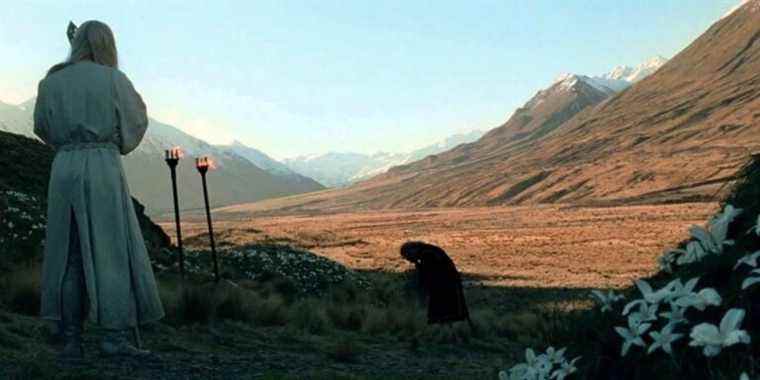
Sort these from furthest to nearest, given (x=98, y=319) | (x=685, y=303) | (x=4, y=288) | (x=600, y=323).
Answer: (x=4, y=288) < (x=98, y=319) < (x=600, y=323) < (x=685, y=303)

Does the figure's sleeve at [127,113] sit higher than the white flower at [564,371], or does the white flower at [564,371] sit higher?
the figure's sleeve at [127,113]

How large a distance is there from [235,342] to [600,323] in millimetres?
6985

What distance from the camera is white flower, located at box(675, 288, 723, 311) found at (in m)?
1.84

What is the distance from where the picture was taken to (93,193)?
6078 mm

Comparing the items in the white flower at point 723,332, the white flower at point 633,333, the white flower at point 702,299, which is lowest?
the white flower at point 633,333

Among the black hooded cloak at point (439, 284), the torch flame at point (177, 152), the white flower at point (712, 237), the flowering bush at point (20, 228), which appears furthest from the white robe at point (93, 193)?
the torch flame at point (177, 152)

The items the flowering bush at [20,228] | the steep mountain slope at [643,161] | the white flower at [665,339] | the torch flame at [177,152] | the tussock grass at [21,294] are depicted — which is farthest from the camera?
the steep mountain slope at [643,161]

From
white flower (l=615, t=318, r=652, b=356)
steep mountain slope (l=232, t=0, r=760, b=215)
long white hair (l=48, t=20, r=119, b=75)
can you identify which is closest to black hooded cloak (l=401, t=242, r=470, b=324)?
long white hair (l=48, t=20, r=119, b=75)

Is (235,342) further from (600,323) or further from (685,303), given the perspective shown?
(685,303)

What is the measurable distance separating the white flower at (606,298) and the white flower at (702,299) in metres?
0.60

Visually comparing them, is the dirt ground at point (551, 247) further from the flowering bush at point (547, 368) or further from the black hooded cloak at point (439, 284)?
the flowering bush at point (547, 368)

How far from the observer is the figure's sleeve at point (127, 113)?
6242mm

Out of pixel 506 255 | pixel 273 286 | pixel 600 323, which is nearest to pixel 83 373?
pixel 600 323

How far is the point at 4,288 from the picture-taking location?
385 inches
